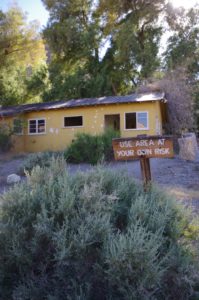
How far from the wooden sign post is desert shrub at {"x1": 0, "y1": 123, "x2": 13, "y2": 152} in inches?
636

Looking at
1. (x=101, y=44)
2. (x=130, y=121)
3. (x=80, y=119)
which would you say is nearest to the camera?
(x=130, y=121)

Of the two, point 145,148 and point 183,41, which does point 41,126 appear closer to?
point 183,41

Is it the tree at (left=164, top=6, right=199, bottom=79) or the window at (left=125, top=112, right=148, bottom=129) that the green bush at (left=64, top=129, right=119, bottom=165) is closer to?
the window at (left=125, top=112, right=148, bottom=129)

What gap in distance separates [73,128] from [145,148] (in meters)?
16.5

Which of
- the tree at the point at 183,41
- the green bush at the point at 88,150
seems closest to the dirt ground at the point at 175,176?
the green bush at the point at 88,150

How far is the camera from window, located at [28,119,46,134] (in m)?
22.2

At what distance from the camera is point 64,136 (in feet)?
70.6

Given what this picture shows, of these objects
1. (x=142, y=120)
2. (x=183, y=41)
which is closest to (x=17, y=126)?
(x=142, y=120)

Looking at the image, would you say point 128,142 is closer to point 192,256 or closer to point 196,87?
point 192,256

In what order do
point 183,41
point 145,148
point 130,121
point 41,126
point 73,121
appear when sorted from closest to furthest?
point 145,148
point 130,121
point 73,121
point 41,126
point 183,41

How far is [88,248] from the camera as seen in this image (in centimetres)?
291

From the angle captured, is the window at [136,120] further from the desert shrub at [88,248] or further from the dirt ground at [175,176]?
the desert shrub at [88,248]

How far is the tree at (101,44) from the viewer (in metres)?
28.7

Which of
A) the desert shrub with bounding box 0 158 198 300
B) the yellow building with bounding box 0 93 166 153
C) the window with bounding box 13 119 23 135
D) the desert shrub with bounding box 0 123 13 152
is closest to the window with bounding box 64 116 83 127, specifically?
the yellow building with bounding box 0 93 166 153
